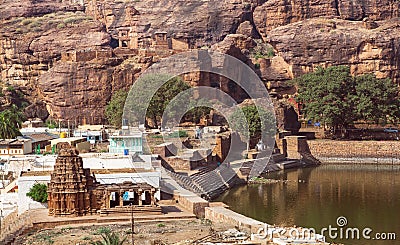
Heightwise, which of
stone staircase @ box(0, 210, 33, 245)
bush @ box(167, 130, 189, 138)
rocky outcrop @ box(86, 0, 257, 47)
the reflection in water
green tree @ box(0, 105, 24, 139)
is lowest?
the reflection in water

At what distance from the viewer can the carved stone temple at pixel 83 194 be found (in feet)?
88.2

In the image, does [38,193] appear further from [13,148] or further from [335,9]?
[335,9]

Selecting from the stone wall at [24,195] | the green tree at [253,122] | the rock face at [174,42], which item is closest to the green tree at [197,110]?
the green tree at [253,122]

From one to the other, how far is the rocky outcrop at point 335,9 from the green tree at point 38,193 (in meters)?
45.9

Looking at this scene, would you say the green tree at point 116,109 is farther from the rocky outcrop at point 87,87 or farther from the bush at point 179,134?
the bush at point 179,134

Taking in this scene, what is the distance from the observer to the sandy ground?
73.4ft

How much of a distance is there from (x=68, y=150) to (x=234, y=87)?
122 ft

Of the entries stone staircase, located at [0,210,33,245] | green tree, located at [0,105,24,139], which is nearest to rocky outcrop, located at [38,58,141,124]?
green tree, located at [0,105,24,139]

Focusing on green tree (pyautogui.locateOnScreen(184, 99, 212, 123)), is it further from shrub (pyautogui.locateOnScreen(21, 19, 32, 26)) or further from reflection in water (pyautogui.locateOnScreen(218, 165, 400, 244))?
shrub (pyautogui.locateOnScreen(21, 19, 32, 26))

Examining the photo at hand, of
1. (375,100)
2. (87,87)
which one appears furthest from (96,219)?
(87,87)

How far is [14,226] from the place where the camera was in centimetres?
2628

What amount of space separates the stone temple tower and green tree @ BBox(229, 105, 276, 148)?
23.0 metres

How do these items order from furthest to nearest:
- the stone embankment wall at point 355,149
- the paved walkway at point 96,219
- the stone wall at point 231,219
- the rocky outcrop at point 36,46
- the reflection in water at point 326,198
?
1. the rocky outcrop at point 36,46
2. the stone embankment wall at point 355,149
3. the reflection in water at point 326,198
4. the paved walkway at point 96,219
5. the stone wall at point 231,219

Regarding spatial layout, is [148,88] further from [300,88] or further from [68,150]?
[68,150]
